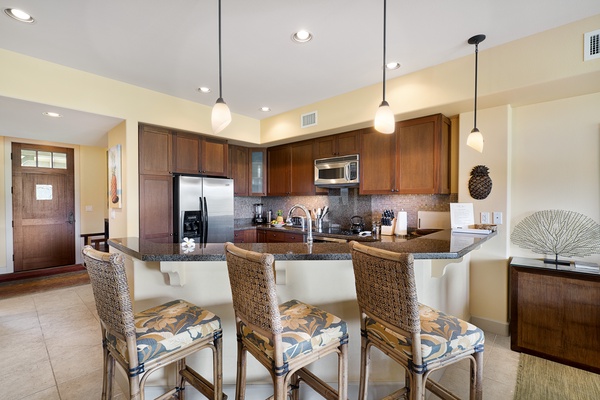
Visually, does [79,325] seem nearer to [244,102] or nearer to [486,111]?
[244,102]

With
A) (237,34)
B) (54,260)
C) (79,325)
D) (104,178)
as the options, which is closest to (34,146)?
(104,178)

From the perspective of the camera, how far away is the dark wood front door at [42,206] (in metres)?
4.97

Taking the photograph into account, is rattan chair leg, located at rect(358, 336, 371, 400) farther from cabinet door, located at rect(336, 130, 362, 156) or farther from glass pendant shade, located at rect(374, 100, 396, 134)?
cabinet door, located at rect(336, 130, 362, 156)

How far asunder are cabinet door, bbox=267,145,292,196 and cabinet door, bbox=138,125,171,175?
1.73 meters

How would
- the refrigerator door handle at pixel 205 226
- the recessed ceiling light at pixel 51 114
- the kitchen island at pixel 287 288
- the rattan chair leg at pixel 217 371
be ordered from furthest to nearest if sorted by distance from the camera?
the refrigerator door handle at pixel 205 226, the recessed ceiling light at pixel 51 114, the kitchen island at pixel 287 288, the rattan chair leg at pixel 217 371

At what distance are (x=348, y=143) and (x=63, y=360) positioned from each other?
12.1 feet

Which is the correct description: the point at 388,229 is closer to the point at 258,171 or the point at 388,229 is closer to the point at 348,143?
the point at 348,143

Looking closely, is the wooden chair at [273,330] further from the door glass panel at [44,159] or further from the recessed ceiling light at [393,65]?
the door glass panel at [44,159]

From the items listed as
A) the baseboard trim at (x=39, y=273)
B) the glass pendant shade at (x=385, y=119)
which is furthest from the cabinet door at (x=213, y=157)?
the baseboard trim at (x=39, y=273)

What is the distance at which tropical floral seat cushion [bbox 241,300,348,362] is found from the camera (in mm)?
1236

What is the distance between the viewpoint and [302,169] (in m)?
4.35

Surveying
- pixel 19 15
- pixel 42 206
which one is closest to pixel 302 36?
pixel 19 15

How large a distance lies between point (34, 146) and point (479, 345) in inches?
278

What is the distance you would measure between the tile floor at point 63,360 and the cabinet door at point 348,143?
2511 mm
